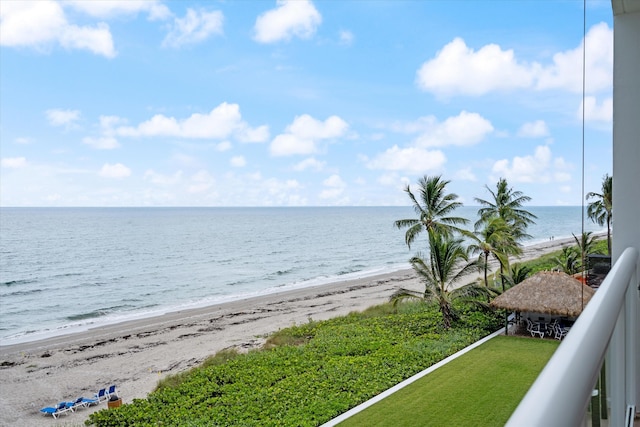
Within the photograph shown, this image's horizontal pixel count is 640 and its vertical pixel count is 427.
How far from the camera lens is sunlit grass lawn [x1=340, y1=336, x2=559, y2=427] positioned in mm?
8133

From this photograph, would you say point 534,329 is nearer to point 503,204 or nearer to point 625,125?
point 503,204

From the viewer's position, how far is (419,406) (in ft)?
28.4

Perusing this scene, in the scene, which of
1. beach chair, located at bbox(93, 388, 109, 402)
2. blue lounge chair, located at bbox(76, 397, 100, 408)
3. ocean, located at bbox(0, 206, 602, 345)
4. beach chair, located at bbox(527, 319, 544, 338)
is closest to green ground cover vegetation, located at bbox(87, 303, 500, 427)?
beach chair, located at bbox(527, 319, 544, 338)

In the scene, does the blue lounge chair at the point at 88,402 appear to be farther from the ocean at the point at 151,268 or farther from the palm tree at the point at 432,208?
the ocean at the point at 151,268

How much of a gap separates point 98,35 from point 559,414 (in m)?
83.4

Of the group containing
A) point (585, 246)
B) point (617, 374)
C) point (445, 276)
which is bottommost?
point (445, 276)

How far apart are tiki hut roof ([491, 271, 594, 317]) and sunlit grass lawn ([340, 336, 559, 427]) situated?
4.06ft

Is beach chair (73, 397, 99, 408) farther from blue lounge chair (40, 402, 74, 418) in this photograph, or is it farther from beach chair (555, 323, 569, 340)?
beach chair (555, 323, 569, 340)

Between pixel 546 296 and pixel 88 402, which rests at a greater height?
pixel 546 296

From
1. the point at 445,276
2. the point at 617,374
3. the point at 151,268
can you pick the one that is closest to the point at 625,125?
the point at 617,374

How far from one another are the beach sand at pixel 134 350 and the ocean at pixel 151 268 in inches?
116

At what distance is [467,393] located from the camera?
9156mm

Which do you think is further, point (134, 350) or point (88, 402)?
point (134, 350)

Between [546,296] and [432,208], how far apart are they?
4869 millimetres
